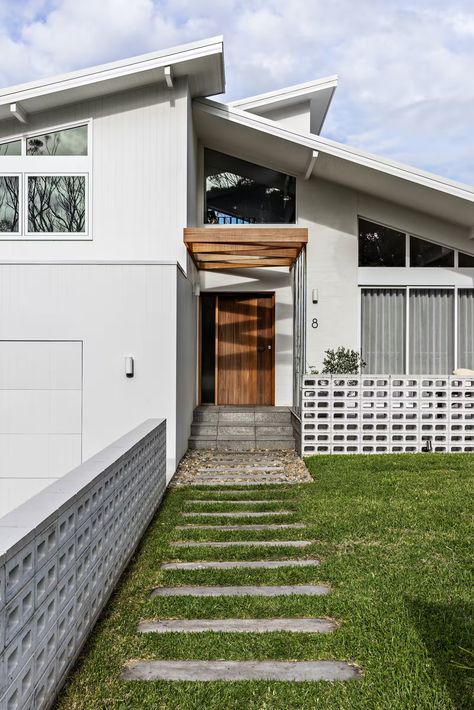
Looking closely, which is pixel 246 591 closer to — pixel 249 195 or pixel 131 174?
pixel 131 174

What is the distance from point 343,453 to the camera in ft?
26.1

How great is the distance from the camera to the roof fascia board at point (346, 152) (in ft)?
28.1

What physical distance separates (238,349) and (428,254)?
12.7ft

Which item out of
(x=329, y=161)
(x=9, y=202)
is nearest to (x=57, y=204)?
(x=9, y=202)

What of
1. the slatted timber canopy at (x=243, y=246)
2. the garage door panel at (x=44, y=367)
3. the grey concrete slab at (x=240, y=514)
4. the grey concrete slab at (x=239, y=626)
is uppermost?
the slatted timber canopy at (x=243, y=246)

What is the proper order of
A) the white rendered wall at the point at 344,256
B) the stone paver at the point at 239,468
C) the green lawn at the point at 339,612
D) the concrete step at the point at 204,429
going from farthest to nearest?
the white rendered wall at the point at 344,256, the concrete step at the point at 204,429, the stone paver at the point at 239,468, the green lawn at the point at 339,612

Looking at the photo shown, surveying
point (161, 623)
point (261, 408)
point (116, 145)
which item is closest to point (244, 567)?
point (161, 623)

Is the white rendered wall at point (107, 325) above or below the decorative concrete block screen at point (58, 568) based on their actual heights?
above

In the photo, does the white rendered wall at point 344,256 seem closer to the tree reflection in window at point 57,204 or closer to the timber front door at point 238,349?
the timber front door at point 238,349

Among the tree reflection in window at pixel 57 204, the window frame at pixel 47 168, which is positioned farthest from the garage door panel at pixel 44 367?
the tree reflection in window at pixel 57 204

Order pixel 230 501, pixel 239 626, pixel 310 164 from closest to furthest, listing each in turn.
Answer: pixel 239 626
pixel 230 501
pixel 310 164

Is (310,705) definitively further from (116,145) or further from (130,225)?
(116,145)

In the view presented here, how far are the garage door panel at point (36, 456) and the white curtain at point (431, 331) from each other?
6.14m

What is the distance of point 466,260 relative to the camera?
10.0m
